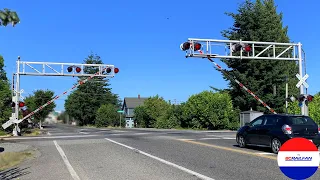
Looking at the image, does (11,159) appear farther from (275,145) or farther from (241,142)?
(275,145)

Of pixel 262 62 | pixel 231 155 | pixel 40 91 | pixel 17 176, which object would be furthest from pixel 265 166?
pixel 40 91

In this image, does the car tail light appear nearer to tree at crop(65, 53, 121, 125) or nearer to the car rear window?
the car rear window

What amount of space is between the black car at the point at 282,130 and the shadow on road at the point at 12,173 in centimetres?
874

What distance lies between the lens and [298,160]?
14.7 ft

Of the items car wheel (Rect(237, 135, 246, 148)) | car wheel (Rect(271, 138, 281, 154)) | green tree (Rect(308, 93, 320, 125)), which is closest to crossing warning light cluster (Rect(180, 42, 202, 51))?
car wheel (Rect(237, 135, 246, 148))

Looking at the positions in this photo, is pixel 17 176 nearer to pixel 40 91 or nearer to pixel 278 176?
pixel 278 176

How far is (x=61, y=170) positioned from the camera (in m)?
10.5

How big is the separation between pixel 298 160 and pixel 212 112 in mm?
37297

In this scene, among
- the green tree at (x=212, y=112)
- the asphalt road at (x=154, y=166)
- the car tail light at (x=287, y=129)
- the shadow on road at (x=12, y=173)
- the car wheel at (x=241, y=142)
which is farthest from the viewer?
the green tree at (x=212, y=112)

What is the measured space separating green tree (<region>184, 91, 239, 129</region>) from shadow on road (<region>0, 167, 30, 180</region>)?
31.9 meters

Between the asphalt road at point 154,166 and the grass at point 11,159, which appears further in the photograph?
the grass at point 11,159

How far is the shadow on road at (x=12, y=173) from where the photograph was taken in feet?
31.2

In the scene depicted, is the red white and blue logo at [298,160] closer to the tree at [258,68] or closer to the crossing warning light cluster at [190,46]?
the crossing warning light cluster at [190,46]

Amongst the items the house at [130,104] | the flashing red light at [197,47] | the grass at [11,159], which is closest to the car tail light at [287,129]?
the grass at [11,159]
